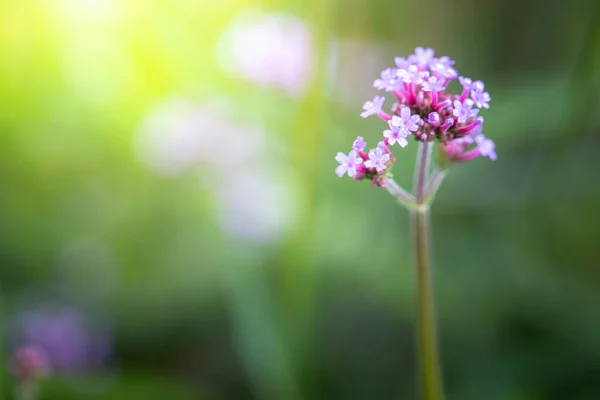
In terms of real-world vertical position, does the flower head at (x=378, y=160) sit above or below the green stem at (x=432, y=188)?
above

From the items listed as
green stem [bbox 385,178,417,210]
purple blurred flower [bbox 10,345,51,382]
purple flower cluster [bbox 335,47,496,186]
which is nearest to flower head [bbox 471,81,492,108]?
purple flower cluster [bbox 335,47,496,186]

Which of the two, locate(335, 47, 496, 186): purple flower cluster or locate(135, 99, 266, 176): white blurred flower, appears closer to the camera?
locate(335, 47, 496, 186): purple flower cluster

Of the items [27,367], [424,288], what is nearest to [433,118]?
[424,288]

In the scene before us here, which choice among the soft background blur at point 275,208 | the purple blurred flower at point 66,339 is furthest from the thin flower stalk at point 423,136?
the purple blurred flower at point 66,339

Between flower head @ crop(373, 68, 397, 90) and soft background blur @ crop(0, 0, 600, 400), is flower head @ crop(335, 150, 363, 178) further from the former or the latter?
soft background blur @ crop(0, 0, 600, 400)

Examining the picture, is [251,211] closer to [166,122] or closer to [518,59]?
[166,122]

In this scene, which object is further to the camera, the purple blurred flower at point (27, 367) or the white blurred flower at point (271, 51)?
the white blurred flower at point (271, 51)

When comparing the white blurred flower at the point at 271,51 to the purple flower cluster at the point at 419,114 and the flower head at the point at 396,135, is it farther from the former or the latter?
the flower head at the point at 396,135
